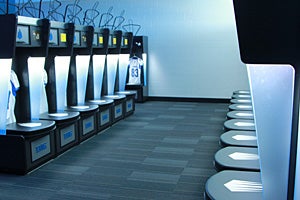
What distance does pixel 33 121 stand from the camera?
3748 mm

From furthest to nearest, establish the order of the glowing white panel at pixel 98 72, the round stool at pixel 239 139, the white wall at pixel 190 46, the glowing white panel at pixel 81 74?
the white wall at pixel 190 46
the glowing white panel at pixel 98 72
the glowing white panel at pixel 81 74
the round stool at pixel 239 139

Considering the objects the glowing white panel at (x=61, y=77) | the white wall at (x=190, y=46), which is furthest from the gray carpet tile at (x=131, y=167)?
the white wall at (x=190, y=46)

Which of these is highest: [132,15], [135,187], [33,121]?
[132,15]

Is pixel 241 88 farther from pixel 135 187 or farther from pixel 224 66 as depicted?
pixel 135 187

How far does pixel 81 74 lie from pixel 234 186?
343 centimetres

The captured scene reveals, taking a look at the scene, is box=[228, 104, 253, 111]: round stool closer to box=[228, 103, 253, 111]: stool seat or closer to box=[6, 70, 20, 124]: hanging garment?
box=[228, 103, 253, 111]: stool seat

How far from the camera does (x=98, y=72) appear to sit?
5.37m

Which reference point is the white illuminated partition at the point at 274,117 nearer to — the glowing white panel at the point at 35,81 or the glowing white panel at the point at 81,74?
the glowing white panel at the point at 35,81

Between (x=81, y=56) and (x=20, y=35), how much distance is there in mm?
1596

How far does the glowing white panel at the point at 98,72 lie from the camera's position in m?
5.29

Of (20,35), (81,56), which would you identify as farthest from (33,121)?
(81,56)

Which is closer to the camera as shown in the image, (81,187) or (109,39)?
(81,187)

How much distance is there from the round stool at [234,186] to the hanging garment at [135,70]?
577cm

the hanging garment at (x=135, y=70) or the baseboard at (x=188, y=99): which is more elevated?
the hanging garment at (x=135, y=70)
